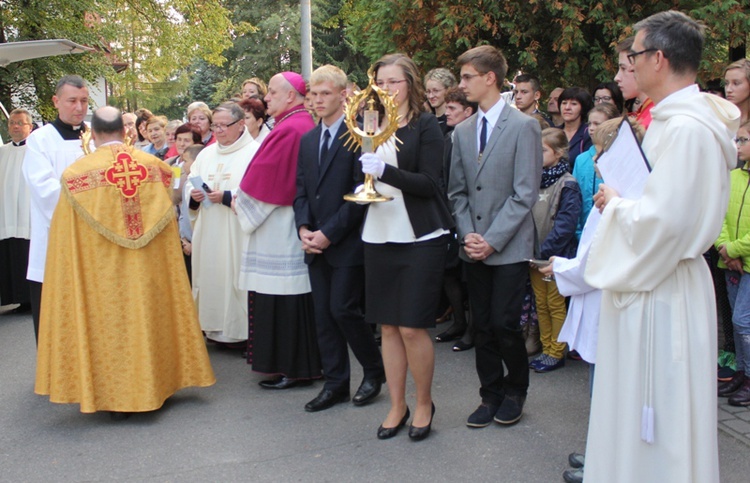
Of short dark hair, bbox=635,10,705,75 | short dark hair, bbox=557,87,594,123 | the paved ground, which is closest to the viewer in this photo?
short dark hair, bbox=635,10,705,75

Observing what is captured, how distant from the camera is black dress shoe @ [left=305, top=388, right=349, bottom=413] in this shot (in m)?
5.18

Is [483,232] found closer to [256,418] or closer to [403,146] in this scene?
[403,146]

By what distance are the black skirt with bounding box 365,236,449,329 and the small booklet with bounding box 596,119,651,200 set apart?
1354 mm

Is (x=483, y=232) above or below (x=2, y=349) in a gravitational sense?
Answer: above

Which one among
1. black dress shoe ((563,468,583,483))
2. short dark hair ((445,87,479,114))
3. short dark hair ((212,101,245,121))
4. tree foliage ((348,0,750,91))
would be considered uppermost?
tree foliage ((348,0,750,91))

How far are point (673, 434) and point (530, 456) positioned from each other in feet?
4.91

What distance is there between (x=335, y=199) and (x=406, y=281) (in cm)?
83

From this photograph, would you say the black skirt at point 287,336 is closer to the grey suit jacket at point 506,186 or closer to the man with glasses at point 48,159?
the grey suit jacket at point 506,186

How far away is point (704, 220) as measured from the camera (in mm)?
2896

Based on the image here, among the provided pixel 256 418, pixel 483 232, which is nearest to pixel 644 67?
pixel 483 232

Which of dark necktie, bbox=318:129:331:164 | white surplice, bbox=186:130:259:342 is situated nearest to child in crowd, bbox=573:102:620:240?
dark necktie, bbox=318:129:331:164

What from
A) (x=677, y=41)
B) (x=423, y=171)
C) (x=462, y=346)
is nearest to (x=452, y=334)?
(x=462, y=346)

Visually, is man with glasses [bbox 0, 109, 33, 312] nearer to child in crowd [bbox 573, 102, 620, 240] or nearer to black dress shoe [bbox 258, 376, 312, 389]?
black dress shoe [bbox 258, 376, 312, 389]

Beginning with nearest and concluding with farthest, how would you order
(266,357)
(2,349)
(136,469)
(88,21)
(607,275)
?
(607,275) → (136,469) → (266,357) → (2,349) → (88,21)
